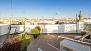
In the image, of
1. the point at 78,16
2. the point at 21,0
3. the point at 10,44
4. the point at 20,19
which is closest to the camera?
the point at 10,44

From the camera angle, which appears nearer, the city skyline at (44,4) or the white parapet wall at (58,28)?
the white parapet wall at (58,28)

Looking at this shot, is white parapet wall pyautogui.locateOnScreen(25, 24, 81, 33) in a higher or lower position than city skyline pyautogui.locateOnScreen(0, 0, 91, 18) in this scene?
lower

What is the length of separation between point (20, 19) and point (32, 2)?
542 centimetres

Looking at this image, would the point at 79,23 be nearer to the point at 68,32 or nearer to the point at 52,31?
the point at 68,32

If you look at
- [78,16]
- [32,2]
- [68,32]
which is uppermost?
[32,2]

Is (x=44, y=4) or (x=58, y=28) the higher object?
(x=44, y=4)

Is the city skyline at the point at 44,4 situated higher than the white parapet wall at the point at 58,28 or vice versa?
the city skyline at the point at 44,4

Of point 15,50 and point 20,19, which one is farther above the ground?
point 20,19

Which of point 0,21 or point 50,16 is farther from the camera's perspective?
point 50,16

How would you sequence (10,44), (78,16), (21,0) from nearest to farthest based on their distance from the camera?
(10,44)
(78,16)
(21,0)

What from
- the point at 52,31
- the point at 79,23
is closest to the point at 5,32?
the point at 52,31

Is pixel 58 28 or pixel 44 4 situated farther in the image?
pixel 44 4

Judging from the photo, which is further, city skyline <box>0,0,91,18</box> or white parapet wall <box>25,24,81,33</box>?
city skyline <box>0,0,91,18</box>

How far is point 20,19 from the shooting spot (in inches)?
470
